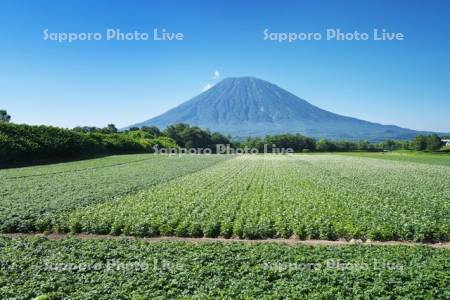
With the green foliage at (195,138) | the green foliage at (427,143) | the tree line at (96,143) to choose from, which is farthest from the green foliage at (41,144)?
the green foliage at (427,143)

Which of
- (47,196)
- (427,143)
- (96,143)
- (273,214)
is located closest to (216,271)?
(273,214)

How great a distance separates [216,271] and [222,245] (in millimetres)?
2325

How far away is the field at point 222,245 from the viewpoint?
27.8 ft

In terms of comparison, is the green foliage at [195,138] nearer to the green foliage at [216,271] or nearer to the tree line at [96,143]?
the tree line at [96,143]

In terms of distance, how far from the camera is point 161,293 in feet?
26.9

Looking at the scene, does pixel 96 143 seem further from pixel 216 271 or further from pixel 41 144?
pixel 216 271

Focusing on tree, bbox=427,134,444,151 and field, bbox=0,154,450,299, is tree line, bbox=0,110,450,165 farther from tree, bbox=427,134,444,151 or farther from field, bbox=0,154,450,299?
field, bbox=0,154,450,299

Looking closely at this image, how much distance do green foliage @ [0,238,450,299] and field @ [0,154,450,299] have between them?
3 cm

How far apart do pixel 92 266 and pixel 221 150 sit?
4658 inches

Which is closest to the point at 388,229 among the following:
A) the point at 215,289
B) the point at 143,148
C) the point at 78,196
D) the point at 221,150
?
the point at 215,289

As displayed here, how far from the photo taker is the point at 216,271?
9.36 meters

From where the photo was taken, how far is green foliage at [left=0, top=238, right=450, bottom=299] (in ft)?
26.8

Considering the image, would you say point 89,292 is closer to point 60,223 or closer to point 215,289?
point 215,289

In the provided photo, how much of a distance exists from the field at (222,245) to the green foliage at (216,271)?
0.03 m
